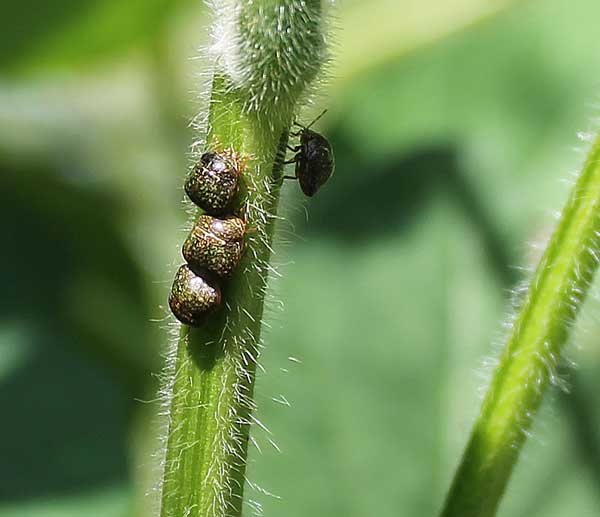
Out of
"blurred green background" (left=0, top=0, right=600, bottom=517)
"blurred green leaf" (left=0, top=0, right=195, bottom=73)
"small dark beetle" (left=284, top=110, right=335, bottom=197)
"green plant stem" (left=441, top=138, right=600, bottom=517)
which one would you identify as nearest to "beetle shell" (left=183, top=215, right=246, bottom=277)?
"small dark beetle" (left=284, top=110, right=335, bottom=197)

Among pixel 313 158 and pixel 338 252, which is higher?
pixel 313 158

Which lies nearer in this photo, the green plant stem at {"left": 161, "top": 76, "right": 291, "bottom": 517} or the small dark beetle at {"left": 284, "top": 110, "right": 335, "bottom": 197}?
the green plant stem at {"left": 161, "top": 76, "right": 291, "bottom": 517}

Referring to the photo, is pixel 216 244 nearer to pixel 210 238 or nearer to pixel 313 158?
pixel 210 238

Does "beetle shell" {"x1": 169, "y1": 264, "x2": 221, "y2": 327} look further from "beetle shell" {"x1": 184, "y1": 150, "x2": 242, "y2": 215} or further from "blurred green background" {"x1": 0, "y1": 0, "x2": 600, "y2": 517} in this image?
"blurred green background" {"x1": 0, "y1": 0, "x2": 600, "y2": 517}

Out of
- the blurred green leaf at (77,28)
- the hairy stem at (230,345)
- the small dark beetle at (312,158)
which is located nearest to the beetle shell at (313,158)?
the small dark beetle at (312,158)

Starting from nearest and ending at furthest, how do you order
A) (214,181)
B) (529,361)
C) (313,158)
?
1. (214,181)
2. (529,361)
3. (313,158)

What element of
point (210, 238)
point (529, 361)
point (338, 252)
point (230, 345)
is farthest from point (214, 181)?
point (338, 252)

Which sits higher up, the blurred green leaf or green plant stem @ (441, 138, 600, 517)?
green plant stem @ (441, 138, 600, 517)

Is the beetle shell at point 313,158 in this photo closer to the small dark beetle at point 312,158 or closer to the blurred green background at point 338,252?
the small dark beetle at point 312,158

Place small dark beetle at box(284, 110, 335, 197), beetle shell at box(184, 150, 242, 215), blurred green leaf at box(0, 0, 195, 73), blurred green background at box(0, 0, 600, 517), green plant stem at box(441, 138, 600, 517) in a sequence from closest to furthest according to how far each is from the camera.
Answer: beetle shell at box(184, 150, 242, 215), green plant stem at box(441, 138, 600, 517), small dark beetle at box(284, 110, 335, 197), blurred green background at box(0, 0, 600, 517), blurred green leaf at box(0, 0, 195, 73)

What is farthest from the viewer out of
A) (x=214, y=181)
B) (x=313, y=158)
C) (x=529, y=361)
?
(x=313, y=158)
